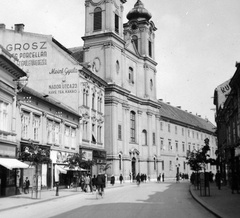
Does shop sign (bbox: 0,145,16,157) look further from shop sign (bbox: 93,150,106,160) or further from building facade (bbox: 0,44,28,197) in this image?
shop sign (bbox: 93,150,106,160)

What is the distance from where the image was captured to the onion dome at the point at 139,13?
75.6m

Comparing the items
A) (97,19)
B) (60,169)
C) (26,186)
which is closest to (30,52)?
(60,169)

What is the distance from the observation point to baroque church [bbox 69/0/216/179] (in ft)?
201

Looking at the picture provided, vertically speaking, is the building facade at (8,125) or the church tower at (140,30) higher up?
the church tower at (140,30)

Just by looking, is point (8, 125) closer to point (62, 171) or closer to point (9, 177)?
point (9, 177)

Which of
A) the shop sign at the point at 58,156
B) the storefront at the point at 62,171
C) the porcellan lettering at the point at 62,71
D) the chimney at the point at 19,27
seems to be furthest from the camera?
the porcellan lettering at the point at 62,71

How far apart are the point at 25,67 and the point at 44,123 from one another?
1293 centimetres

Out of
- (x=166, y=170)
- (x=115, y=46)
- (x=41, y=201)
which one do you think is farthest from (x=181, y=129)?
(x=41, y=201)

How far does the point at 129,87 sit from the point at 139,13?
15.8 meters

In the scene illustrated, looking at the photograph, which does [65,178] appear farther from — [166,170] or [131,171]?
[166,170]

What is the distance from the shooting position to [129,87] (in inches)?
2721

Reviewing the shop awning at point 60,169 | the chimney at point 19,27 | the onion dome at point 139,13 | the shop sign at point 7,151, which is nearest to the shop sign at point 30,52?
the chimney at point 19,27

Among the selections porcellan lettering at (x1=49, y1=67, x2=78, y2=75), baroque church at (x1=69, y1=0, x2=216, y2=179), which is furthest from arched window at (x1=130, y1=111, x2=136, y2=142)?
porcellan lettering at (x1=49, y1=67, x2=78, y2=75)

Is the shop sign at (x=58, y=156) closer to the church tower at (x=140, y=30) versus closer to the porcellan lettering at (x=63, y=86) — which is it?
the porcellan lettering at (x=63, y=86)
